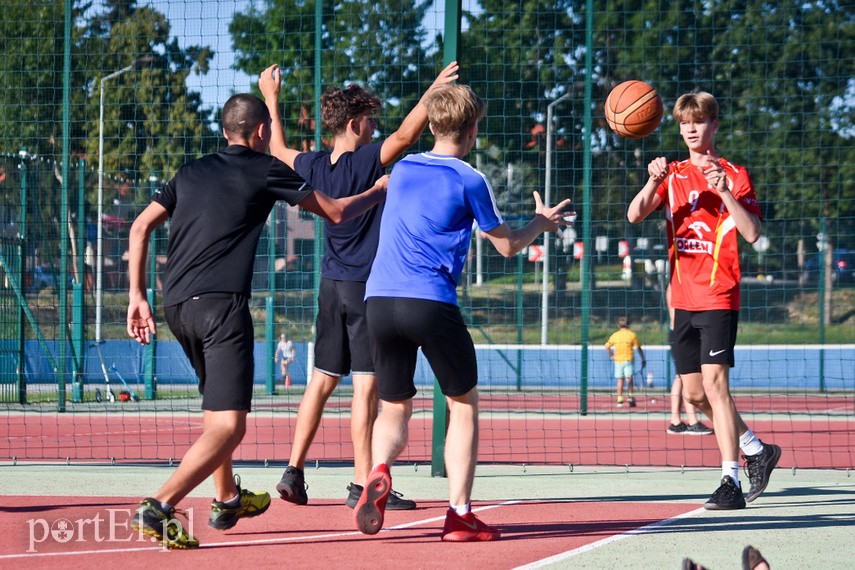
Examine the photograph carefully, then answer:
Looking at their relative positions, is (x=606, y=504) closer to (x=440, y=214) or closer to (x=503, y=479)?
(x=503, y=479)

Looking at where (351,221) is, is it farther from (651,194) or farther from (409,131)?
(651,194)

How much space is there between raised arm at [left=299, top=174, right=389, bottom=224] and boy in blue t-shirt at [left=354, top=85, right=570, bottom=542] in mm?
132

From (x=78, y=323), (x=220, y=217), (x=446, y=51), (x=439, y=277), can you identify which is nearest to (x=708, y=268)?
(x=439, y=277)

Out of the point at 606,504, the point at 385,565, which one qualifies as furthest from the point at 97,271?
the point at 385,565

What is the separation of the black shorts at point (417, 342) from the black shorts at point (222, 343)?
59cm

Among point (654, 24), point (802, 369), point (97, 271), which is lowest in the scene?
point (802, 369)

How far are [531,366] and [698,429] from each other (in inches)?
372

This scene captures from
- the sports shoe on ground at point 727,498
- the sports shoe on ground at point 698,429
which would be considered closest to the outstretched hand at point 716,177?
the sports shoe on ground at point 727,498

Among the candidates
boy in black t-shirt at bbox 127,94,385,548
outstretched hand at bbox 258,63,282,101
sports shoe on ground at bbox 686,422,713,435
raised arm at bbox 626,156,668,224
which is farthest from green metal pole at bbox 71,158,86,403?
boy in black t-shirt at bbox 127,94,385,548

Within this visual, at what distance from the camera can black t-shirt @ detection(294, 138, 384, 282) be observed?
585 centimetres

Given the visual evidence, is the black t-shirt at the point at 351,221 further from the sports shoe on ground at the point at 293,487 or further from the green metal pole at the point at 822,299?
the green metal pole at the point at 822,299

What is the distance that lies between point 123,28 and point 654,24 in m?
9.58

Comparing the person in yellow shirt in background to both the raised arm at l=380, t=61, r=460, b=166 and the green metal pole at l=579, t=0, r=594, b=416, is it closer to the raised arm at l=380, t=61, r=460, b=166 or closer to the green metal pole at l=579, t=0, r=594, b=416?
the green metal pole at l=579, t=0, r=594, b=416

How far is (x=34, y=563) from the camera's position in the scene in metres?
4.55
